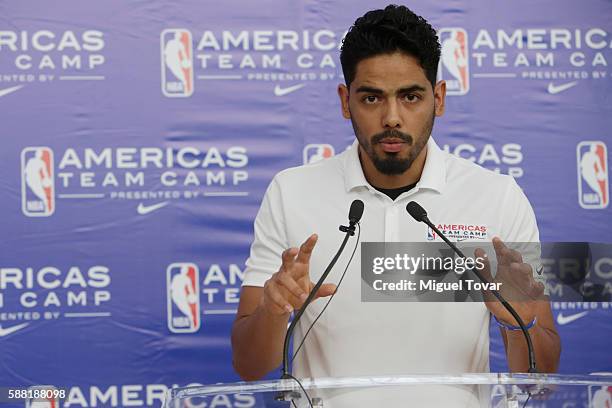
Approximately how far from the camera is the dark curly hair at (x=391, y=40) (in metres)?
1.82

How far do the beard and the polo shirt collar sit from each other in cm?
6

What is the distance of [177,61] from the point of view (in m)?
2.85

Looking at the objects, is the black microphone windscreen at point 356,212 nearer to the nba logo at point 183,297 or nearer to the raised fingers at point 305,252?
the raised fingers at point 305,252

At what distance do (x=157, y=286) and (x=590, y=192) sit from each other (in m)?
1.52

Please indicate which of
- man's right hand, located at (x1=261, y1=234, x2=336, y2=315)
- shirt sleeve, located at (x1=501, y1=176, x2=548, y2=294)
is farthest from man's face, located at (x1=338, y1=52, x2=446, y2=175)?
man's right hand, located at (x1=261, y1=234, x2=336, y2=315)

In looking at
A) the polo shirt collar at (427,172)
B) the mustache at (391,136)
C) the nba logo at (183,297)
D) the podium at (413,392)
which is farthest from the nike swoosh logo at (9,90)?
the podium at (413,392)

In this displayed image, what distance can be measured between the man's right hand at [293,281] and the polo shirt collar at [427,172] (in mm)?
441

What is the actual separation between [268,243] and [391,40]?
53 cm

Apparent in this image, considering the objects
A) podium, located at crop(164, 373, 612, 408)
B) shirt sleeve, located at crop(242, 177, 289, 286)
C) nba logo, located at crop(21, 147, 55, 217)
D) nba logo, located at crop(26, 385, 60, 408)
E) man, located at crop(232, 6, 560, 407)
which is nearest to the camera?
podium, located at crop(164, 373, 612, 408)

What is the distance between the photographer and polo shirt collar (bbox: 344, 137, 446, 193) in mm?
1905

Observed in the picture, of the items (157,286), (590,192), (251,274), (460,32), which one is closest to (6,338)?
(157,286)

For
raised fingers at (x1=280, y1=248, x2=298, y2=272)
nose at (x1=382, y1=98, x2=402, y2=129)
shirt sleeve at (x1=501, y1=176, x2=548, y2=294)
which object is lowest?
raised fingers at (x1=280, y1=248, x2=298, y2=272)

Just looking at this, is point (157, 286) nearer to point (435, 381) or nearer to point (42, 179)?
point (42, 179)

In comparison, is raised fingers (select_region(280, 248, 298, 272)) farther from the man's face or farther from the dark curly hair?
the dark curly hair
